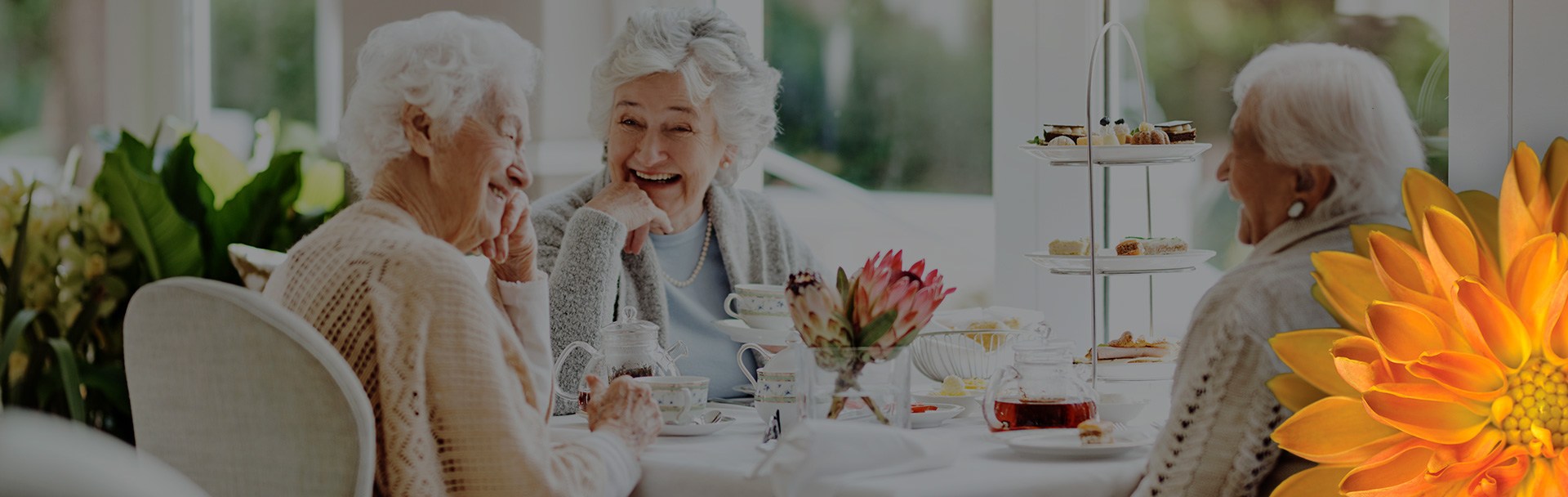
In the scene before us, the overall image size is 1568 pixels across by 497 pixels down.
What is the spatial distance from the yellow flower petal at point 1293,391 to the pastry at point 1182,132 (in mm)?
438

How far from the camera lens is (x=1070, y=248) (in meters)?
1.73

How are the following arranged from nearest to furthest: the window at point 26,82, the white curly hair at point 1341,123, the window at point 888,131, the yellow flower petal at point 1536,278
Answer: the yellow flower petal at point 1536,278, the white curly hair at point 1341,123, the window at point 888,131, the window at point 26,82

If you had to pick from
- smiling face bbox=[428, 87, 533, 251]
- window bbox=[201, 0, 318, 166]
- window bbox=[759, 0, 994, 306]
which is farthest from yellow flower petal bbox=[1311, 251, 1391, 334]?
window bbox=[201, 0, 318, 166]

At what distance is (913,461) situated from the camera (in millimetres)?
1380

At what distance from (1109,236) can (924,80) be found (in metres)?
1.55

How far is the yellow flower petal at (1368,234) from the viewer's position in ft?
3.70

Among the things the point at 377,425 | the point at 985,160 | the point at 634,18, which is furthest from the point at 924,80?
the point at 377,425

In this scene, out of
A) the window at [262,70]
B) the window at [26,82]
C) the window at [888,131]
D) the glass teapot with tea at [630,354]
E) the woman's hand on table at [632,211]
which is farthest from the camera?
the window at [26,82]

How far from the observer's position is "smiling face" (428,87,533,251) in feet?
5.04

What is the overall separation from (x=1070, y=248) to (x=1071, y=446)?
0.35 metres

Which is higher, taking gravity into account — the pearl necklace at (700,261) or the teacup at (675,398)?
the pearl necklace at (700,261)

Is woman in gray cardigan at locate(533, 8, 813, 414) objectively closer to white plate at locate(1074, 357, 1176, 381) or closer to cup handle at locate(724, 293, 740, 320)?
cup handle at locate(724, 293, 740, 320)

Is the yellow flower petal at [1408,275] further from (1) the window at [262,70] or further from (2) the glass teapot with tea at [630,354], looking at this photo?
(1) the window at [262,70]

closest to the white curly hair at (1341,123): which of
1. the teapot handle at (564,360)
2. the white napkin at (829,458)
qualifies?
the white napkin at (829,458)
